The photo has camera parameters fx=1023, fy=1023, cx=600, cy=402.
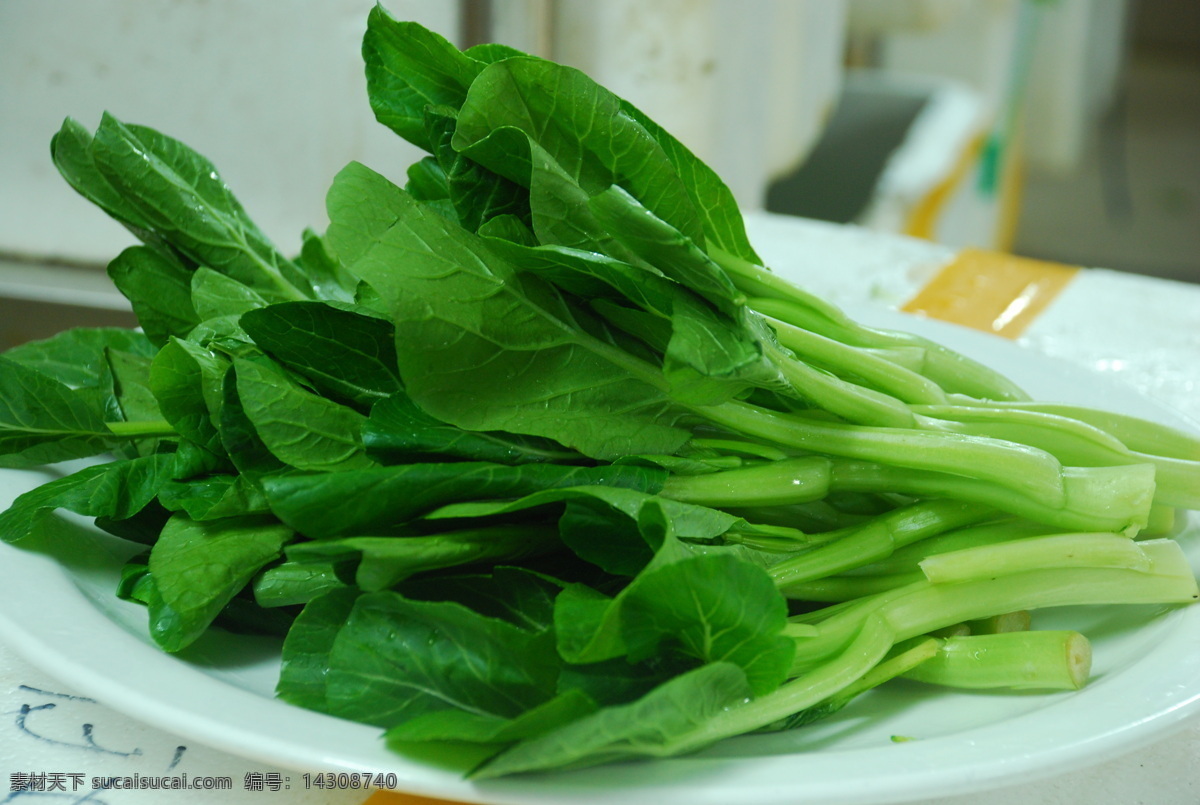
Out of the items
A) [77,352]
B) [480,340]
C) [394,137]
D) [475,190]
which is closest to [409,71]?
[475,190]

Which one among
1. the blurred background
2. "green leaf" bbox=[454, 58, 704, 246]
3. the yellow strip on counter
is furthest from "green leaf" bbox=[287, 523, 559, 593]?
the blurred background

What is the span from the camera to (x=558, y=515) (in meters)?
0.63

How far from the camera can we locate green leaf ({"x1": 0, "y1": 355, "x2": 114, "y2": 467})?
0.72 metres

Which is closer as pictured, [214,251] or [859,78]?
[214,251]

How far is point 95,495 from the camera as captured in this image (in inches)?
25.2

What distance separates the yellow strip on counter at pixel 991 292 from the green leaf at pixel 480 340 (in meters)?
0.90

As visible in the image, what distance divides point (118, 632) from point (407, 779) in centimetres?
22

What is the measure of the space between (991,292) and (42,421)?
1255 mm

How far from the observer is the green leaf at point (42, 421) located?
28.4 inches

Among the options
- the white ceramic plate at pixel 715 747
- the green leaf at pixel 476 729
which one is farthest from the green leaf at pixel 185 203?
the green leaf at pixel 476 729

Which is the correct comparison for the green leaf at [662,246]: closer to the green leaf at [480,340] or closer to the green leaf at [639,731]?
the green leaf at [480,340]

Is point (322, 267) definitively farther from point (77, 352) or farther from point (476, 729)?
point (476, 729)

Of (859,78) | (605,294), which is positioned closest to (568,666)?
(605,294)

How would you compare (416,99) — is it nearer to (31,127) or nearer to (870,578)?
(870,578)
